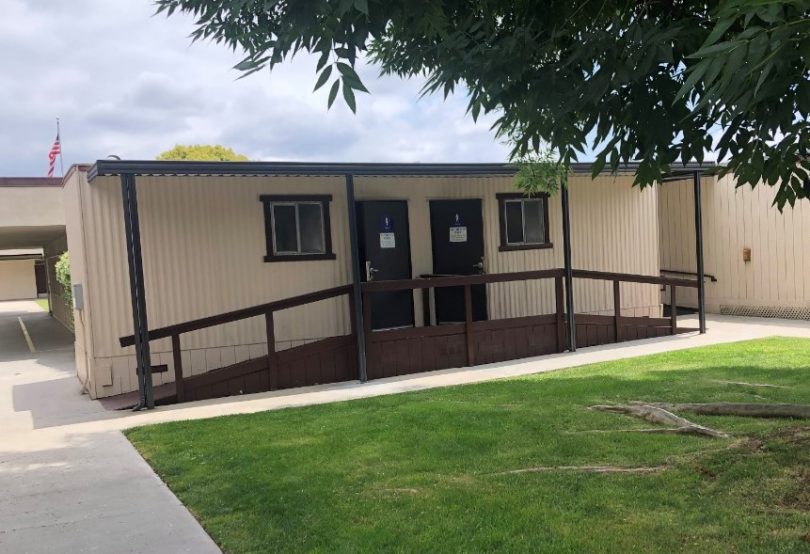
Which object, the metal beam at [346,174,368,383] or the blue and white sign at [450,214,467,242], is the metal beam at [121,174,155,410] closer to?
the metal beam at [346,174,368,383]

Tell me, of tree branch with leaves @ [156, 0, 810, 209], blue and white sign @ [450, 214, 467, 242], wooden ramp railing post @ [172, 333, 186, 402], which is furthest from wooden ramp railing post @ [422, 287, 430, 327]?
tree branch with leaves @ [156, 0, 810, 209]

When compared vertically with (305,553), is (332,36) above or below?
above

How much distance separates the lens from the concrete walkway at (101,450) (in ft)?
14.6

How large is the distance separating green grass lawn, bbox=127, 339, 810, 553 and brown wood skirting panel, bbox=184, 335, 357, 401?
6.01 feet

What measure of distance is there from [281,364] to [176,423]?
2293mm

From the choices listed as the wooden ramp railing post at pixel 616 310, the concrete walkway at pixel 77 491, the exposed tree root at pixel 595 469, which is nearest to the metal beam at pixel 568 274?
the wooden ramp railing post at pixel 616 310

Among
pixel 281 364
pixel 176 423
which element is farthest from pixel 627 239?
pixel 176 423

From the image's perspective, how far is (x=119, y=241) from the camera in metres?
A: 9.27

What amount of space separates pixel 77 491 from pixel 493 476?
3053 millimetres

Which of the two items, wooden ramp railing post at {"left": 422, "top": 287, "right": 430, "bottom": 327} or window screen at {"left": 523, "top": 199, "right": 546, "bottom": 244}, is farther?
window screen at {"left": 523, "top": 199, "right": 546, "bottom": 244}

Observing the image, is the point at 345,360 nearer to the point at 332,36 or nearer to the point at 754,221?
the point at 332,36

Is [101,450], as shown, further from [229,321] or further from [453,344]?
[453,344]

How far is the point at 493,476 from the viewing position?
4836 mm

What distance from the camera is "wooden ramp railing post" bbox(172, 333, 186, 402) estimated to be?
879 centimetres
